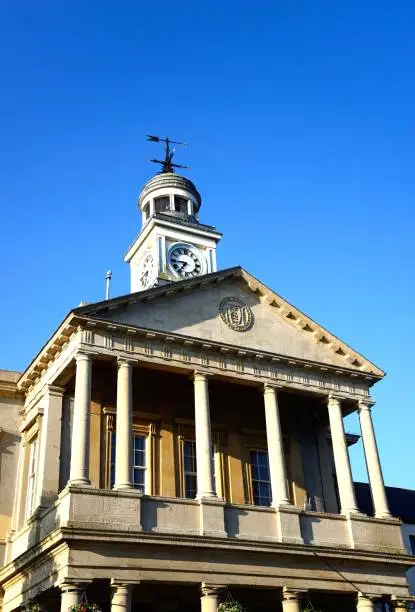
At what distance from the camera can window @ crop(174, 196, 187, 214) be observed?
38469mm

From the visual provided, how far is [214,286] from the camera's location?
1049 inches

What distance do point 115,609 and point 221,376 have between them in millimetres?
8051

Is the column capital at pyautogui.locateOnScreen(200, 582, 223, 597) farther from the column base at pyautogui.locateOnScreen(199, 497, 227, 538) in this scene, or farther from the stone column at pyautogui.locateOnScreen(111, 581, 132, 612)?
the stone column at pyautogui.locateOnScreen(111, 581, 132, 612)

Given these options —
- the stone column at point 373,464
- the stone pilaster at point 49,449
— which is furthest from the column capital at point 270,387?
the stone pilaster at point 49,449

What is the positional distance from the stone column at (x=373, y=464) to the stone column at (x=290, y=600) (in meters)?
4.43

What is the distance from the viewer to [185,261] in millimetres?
35938

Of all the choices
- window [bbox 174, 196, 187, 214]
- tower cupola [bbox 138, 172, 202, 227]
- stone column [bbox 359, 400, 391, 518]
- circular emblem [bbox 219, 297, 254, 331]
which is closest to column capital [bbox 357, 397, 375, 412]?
stone column [bbox 359, 400, 391, 518]

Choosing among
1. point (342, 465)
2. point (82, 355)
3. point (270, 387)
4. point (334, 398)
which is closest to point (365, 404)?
point (334, 398)

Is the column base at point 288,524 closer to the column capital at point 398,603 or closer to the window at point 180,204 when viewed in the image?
the column capital at point 398,603

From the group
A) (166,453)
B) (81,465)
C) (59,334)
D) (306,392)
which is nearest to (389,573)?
(306,392)

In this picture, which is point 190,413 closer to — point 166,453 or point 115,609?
point 166,453

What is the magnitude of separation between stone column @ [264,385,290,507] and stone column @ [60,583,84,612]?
6794mm

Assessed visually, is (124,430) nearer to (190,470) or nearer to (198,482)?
(198,482)

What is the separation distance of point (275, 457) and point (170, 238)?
47.1 feet
